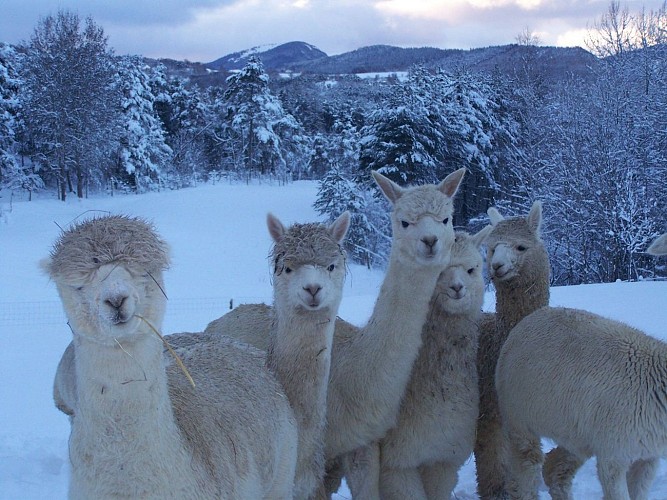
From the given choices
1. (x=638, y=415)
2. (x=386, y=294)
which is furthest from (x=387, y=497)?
(x=638, y=415)

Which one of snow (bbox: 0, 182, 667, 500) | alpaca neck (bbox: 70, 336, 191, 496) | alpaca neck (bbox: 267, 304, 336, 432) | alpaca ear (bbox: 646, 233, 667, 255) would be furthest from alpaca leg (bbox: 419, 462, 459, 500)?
alpaca neck (bbox: 70, 336, 191, 496)

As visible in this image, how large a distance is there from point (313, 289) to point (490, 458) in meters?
2.50

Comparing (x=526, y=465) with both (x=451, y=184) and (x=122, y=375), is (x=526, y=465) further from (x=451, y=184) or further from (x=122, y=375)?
(x=122, y=375)

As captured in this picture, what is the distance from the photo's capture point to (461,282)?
4930mm

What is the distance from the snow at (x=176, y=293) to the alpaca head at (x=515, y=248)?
1408 millimetres

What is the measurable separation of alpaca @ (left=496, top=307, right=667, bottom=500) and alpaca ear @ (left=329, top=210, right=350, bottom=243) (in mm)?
1754

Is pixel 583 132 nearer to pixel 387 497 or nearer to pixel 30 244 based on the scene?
pixel 30 244

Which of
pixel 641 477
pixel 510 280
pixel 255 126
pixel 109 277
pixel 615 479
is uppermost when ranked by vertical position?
pixel 255 126

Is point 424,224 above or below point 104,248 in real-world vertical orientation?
below

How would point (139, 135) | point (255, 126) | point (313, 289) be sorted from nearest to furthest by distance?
point (313, 289), point (139, 135), point (255, 126)

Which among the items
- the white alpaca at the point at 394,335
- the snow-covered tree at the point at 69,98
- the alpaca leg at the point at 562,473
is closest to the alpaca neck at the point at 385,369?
the white alpaca at the point at 394,335

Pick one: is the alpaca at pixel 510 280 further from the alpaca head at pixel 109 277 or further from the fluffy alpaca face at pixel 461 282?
the alpaca head at pixel 109 277

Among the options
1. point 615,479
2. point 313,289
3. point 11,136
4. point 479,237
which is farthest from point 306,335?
point 11,136

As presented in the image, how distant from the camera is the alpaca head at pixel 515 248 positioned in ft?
19.0
